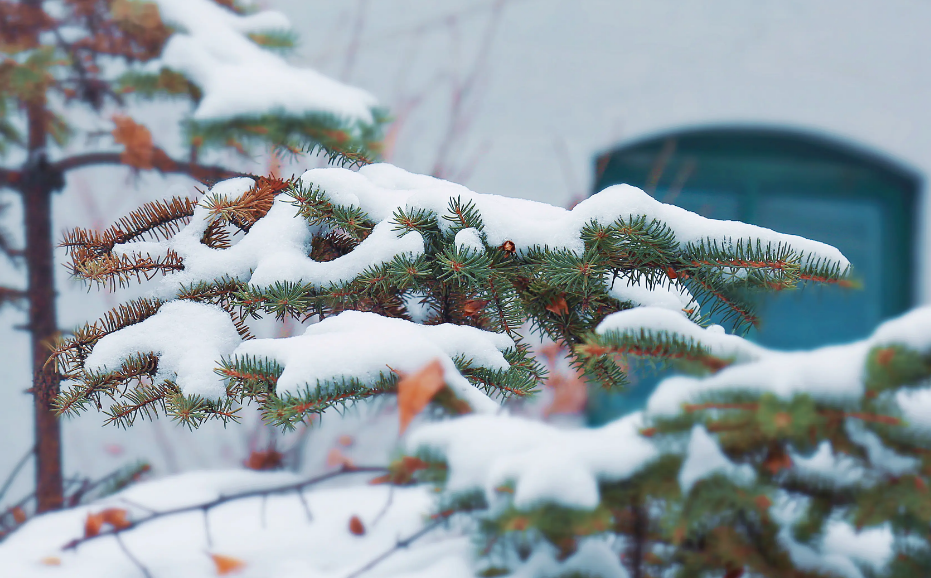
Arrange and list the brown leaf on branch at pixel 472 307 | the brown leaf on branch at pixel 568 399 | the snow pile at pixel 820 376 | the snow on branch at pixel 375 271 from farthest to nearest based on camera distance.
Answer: the brown leaf on branch at pixel 568 399 < the brown leaf on branch at pixel 472 307 < the snow on branch at pixel 375 271 < the snow pile at pixel 820 376

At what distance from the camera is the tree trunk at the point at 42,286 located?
1.31 m

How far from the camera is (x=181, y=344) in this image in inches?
27.2

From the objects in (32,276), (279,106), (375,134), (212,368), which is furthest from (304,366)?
(32,276)

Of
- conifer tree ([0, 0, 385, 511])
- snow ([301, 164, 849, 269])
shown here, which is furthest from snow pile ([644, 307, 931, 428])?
conifer tree ([0, 0, 385, 511])

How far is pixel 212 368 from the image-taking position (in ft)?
2.21

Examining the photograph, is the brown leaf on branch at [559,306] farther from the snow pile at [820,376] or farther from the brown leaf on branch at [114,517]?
the brown leaf on branch at [114,517]

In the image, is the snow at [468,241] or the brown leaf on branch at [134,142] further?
the brown leaf on branch at [134,142]

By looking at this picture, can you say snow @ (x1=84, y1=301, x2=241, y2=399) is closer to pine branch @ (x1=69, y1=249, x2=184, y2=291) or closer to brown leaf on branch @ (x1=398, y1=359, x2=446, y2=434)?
pine branch @ (x1=69, y1=249, x2=184, y2=291)

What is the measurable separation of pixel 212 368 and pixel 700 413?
48 cm

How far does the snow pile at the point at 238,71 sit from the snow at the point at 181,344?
0.49 m

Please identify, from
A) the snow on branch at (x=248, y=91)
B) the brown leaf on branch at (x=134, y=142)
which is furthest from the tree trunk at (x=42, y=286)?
the snow on branch at (x=248, y=91)

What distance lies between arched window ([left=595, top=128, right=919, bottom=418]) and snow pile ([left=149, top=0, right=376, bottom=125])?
1477 millimetres

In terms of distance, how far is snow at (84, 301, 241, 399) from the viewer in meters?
0.67

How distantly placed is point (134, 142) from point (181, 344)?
2.55ft
